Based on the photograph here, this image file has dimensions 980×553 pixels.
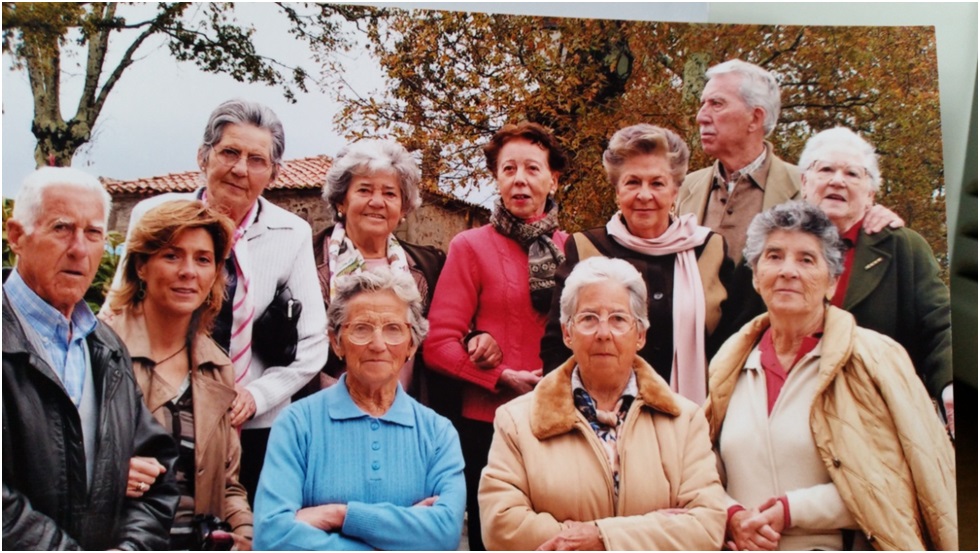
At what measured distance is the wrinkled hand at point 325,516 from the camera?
4715mm

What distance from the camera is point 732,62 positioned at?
218 inches

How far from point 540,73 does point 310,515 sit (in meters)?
2.63

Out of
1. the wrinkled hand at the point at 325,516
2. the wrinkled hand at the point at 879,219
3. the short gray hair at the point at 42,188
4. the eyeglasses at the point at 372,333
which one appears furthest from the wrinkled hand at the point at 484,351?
the wrinkled hand at the point at 879,219

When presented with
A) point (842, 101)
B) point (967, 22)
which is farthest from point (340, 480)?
point (967, 22)

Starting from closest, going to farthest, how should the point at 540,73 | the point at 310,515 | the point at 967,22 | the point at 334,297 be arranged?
the point at 310,515
the point at 334,297
the point at 540,73
the point at 967,22

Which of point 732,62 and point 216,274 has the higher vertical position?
point 732,62

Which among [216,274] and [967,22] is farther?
[967,22]

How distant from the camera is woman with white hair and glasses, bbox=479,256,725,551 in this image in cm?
485

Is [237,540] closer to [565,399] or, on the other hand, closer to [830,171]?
[565,399]

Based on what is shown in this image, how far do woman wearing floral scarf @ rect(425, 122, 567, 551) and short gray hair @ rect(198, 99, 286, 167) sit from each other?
41.2 inches

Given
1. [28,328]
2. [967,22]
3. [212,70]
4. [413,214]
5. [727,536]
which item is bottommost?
[727,536]

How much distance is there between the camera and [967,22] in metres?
6.05

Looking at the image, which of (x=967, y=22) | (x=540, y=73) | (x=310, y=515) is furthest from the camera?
(x=967, y=22)

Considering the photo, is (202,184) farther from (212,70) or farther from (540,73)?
(540,73)
